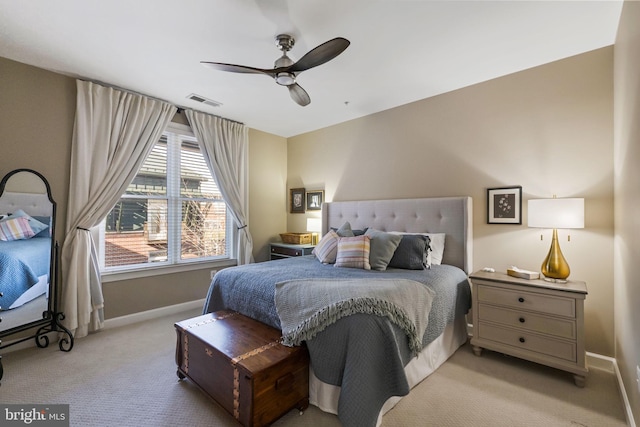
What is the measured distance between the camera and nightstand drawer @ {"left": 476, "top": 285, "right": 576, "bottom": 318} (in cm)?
209

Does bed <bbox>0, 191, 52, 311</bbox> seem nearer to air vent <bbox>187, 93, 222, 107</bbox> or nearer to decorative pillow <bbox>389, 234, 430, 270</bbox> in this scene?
air vent <bbox>187, 93, 222, 107</bbox>

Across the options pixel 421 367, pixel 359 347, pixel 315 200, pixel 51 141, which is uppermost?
pixel 51 141

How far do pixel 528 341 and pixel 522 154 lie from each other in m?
1.70

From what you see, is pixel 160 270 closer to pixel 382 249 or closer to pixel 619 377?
pixel 382 249

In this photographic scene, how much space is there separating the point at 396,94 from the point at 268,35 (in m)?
1.70

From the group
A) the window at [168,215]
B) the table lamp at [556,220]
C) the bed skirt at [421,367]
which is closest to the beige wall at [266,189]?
the window at [168,215]

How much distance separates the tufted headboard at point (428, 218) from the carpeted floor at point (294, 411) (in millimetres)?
1007

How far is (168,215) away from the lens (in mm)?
3729

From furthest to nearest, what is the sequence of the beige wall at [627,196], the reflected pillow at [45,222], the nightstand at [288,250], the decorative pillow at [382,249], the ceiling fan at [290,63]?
the nightstand at [288,250] → the decorative pillow at [382,249] → the reflected pillow at [45,222] → the ceiling fan at [290,63] → the beige wall at [627,196]

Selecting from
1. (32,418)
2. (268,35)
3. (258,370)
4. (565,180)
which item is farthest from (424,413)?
(268,35)

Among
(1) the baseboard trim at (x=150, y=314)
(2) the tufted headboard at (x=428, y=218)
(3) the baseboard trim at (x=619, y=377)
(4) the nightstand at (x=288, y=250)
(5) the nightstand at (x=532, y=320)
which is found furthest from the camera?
(4) the nightstand at (x=288, y=250)

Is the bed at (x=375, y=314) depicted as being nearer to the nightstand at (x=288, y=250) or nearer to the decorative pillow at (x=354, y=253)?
the decorative pillow at (x=354, y=253)

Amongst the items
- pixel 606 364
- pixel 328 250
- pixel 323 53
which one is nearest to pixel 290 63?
pixel 323 53

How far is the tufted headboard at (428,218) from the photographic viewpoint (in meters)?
2.93
